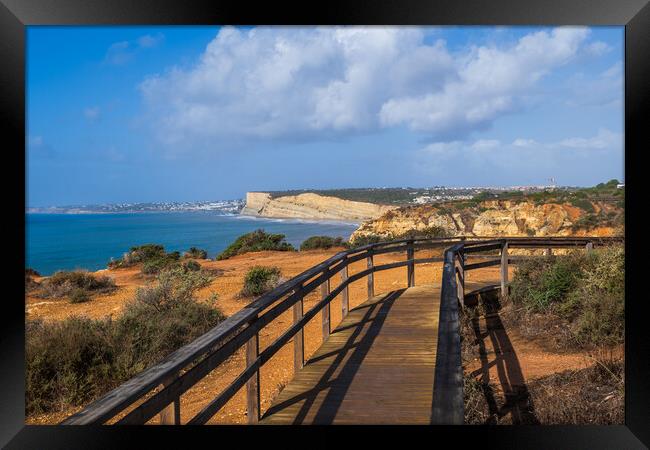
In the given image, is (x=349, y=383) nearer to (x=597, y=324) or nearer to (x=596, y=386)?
(x=596, y=386)

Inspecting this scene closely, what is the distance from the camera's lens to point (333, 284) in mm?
14742

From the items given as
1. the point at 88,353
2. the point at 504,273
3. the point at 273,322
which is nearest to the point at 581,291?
the point at 504,273

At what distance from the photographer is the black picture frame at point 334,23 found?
3.46m

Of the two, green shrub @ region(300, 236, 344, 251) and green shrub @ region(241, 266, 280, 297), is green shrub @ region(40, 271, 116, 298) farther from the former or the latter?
green shrub @ region(300, 236, 344, 251)

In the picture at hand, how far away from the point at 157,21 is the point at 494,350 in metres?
5.94

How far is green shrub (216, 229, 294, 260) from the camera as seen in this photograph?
87.4 ft

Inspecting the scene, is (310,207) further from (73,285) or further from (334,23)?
(334,23)

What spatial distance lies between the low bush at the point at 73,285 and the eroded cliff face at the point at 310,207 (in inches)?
2767

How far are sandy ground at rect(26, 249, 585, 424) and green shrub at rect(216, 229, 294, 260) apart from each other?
55.8 inches

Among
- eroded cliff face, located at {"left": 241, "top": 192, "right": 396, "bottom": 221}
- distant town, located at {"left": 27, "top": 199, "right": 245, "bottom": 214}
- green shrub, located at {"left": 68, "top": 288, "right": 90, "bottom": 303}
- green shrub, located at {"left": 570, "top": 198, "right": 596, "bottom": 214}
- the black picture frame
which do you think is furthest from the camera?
distant town, located at {"left": 27, "top": 199, "right": 245, "bottom": 214}

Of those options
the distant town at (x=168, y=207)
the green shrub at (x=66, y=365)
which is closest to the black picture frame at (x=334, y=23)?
the green shrub at (x=66, y=365)

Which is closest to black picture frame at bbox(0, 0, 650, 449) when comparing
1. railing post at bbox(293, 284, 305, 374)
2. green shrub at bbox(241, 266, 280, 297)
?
railing post at bbox(293, 284, 305, 374)

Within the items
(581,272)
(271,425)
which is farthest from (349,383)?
(581,272)

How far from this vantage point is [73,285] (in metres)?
15.6
